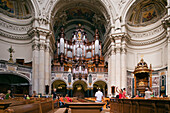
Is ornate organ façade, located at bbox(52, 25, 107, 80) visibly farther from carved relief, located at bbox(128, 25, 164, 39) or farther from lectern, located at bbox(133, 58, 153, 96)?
lectern, located at bbox(133, 58, 153, 96)

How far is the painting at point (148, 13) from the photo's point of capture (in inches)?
768

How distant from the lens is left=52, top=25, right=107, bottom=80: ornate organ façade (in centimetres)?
2230

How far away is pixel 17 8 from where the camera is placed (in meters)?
18.8

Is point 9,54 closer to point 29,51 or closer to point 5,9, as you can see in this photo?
point 29,51

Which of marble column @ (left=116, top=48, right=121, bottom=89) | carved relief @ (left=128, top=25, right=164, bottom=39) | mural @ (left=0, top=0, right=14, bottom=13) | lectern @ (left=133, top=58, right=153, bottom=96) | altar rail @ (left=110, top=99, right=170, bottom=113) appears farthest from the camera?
carved relief @ (left=128, top=25, right=164, bottom=39)

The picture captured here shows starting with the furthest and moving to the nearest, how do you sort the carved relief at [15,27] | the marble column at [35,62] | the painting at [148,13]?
A: the painting at [148,13] < the carved relief at [15,27] < the marble column at [35,62]

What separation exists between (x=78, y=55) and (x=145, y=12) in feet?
36.7

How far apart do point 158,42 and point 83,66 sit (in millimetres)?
9840

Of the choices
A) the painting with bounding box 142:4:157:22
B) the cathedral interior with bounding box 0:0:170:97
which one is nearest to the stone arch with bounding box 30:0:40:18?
the cathedral interior with bounding box 0:0:170:97

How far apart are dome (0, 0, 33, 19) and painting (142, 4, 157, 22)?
1342cm

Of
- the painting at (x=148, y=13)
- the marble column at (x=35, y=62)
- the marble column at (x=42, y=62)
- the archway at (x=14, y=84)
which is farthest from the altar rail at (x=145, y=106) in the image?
the painting at (x=148, y=13)

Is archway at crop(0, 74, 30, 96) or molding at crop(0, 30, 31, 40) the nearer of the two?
archway at crop(0, 74, 30, 96)

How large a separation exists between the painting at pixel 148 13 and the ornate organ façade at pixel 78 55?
768 centimetres

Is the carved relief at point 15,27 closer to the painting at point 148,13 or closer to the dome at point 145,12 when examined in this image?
the dome at point 145,12
